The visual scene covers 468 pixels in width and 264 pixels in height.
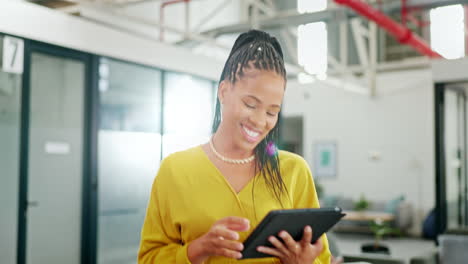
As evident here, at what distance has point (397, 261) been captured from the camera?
16.3 ft

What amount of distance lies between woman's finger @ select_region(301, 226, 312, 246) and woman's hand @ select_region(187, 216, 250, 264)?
176mm

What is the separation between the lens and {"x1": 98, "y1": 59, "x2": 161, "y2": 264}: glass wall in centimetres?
657

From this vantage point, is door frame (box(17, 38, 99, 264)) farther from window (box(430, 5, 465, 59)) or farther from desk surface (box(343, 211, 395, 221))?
window (box(430, 5, 465, 59))

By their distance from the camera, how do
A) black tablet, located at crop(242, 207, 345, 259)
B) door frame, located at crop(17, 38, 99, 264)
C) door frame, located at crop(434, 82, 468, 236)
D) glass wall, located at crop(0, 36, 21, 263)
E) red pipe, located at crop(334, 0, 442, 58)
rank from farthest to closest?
1. red pipe, located at crop(334, 0, 442, 58)
2. door frame, located at crop(434, 82, 468, 236)
3. door frame, located at crop(17, 38, 99, 264)
4. glass wall, located at crop(0, 36, 21, 263)
5. black tablet, located at crop(242, 207, 345, 259)

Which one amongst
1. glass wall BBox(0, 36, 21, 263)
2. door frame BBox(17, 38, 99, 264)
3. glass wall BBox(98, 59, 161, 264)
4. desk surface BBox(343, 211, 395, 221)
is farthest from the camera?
desk surface BBox(343, 211, 395, 221)

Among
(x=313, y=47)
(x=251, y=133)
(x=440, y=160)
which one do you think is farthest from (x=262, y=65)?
(x=313, y=47)

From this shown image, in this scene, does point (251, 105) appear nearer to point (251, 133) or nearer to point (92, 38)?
point (251, 133)

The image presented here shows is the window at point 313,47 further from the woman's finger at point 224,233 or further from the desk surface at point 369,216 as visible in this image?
the woman's finger at point 224,233

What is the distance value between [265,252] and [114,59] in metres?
5.50

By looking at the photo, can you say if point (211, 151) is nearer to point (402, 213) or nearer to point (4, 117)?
point (4, 117)

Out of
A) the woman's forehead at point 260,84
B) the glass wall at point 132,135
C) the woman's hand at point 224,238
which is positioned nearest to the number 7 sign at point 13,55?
the glass wall at point 132,135

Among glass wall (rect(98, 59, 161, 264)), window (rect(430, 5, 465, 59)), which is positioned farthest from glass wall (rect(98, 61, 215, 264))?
window (rect(430, 5, 465, 59))

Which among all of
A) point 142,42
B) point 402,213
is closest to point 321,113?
point 402,213

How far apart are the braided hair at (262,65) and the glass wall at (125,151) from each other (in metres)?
5.02
